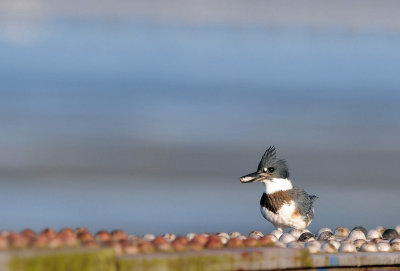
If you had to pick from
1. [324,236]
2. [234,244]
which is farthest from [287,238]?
[234,244]

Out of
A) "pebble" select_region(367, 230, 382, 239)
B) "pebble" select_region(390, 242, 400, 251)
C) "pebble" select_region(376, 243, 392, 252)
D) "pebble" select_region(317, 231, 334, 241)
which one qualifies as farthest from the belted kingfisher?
"pebble" select_region(376, 243, 392, 252)

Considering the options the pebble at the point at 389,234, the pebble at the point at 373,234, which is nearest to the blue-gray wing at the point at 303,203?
the pebble at the point at 373,234

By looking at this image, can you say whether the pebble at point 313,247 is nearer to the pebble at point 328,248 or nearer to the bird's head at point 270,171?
the pebble at point 328,248

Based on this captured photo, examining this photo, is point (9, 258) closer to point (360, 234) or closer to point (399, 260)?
point (399, 260)

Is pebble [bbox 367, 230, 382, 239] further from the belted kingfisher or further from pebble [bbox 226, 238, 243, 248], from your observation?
pebble [bbox 226, 238, 243, 248]

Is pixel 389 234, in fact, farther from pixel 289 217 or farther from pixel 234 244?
pixel 234 244

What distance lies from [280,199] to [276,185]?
364mm

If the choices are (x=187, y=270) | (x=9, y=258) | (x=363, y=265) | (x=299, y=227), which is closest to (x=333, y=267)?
(x=363, y=265)

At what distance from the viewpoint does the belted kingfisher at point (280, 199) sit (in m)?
15.4

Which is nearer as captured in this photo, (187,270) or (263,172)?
(187,270)

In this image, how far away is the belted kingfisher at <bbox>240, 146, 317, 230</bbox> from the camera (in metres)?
15.4

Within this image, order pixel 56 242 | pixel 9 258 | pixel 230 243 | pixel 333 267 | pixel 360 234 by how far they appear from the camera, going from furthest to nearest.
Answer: pixel 360 234
pixel 333 267
pixel 230 243
pixel 56 242
pixel 9 258

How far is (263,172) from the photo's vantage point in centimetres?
1598

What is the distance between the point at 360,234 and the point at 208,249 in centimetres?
535
